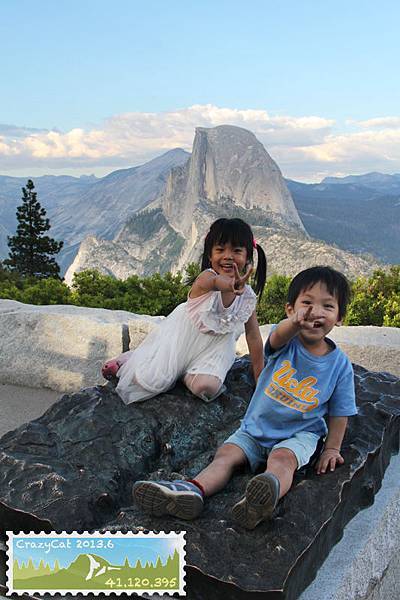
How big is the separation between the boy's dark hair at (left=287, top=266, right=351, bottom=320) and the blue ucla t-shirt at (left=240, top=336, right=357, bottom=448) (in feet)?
0.69

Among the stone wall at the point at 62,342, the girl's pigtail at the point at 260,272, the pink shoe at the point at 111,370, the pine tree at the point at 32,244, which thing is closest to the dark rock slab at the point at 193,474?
the pink shoe at the point at 111,370

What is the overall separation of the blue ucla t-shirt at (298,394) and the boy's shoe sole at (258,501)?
0.40 meters

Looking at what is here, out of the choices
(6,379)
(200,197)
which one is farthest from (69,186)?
(6,379)

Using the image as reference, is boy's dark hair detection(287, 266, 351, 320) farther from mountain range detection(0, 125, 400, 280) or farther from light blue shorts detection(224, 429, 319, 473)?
mountain range detection(0, 125, 400, 280)

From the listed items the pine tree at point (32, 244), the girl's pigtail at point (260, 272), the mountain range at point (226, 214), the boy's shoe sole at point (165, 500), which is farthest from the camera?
the mountain range at point (226, 214)

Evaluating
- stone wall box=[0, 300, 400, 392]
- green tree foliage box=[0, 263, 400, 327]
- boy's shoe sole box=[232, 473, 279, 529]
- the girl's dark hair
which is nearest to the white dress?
the girl's dark hair

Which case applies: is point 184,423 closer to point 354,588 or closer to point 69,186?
point 354,588

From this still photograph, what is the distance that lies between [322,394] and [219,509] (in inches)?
23.5

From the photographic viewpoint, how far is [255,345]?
3385 mm

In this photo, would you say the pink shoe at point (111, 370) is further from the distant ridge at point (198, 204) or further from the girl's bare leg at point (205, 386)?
the distant ridge at point (198, 204)

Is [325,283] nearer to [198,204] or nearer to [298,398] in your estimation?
[298,398]

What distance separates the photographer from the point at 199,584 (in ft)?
6.69

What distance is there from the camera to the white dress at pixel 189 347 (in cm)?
317

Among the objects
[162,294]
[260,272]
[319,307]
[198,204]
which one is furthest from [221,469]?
[198,204]
